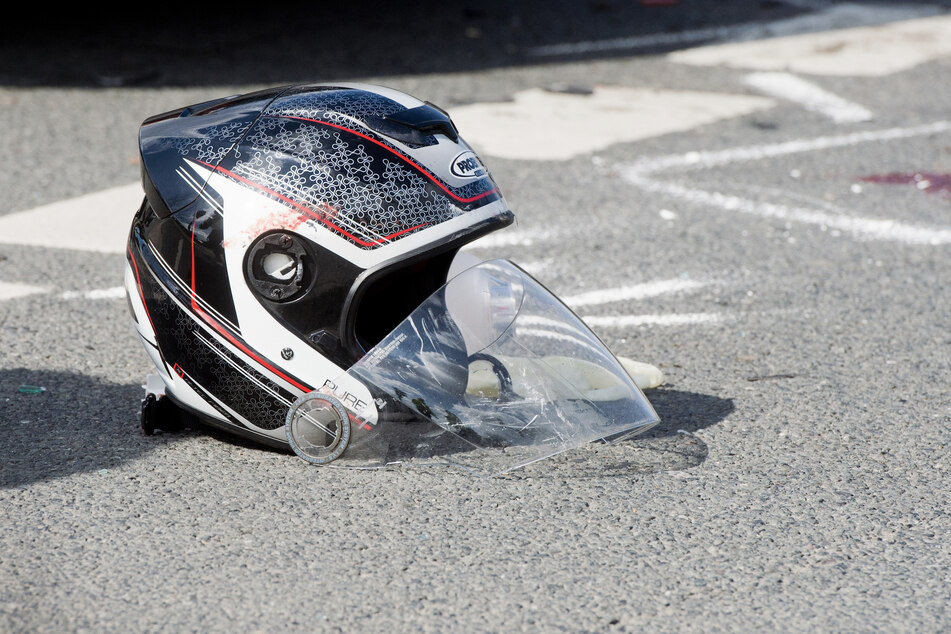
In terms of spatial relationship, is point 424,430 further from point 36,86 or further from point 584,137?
point 36,86

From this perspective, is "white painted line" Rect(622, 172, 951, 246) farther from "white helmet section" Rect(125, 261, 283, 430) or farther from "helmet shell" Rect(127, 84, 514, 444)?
"white helmet section" Rect(125, 261, 283, 430)

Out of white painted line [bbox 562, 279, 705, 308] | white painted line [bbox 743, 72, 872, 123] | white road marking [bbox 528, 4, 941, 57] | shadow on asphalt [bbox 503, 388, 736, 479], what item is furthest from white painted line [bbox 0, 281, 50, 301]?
white road marking [bbox 528, 4, 941, 57]

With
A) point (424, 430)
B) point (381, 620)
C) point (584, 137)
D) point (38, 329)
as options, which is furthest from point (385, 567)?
point (584, 137)

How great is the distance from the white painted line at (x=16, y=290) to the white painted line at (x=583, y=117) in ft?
8.99

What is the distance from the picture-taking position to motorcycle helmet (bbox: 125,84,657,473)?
108 inches

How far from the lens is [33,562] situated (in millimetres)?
2439

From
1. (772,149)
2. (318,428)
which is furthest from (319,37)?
(318,428)

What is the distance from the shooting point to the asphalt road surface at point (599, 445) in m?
2.38

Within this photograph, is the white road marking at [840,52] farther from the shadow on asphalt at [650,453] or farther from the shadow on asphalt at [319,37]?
the shadow on asphalt at [650,453]

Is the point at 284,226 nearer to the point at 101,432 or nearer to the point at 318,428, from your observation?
the point at 318,428

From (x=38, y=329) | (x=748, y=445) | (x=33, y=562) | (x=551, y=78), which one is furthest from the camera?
(x=551, y=78)

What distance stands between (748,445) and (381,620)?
134 cm

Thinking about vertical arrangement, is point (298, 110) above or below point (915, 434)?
above

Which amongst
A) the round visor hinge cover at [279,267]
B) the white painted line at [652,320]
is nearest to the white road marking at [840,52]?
the white painted line at [652,320]
